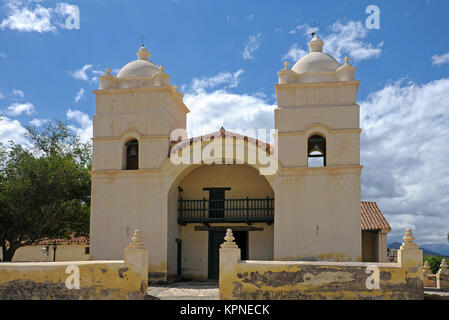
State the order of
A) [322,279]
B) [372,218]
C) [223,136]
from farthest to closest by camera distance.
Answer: [372,218] < [223,136] < [322,279]

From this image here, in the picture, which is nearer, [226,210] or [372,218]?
[226,210]

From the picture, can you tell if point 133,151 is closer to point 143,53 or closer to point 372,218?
point 143,53

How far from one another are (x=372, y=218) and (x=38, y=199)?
50.2 feet

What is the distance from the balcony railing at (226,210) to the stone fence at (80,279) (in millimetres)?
6252

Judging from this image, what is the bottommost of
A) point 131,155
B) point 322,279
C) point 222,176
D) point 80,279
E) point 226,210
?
point 80,279

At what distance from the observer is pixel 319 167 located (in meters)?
17.3

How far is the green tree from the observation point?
71.7ft

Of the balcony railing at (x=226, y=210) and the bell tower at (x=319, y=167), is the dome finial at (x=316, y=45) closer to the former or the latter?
the bell tower at (x=319, y=167)

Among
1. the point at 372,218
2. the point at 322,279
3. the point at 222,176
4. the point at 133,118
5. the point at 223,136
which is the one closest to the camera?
the point at 322,279

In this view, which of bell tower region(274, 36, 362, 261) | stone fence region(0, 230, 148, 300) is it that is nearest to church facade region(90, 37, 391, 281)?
bell tower region(274, 36, 362, 261)

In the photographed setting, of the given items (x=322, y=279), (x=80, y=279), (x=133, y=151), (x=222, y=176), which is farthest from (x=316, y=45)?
(x=80, y=279)
